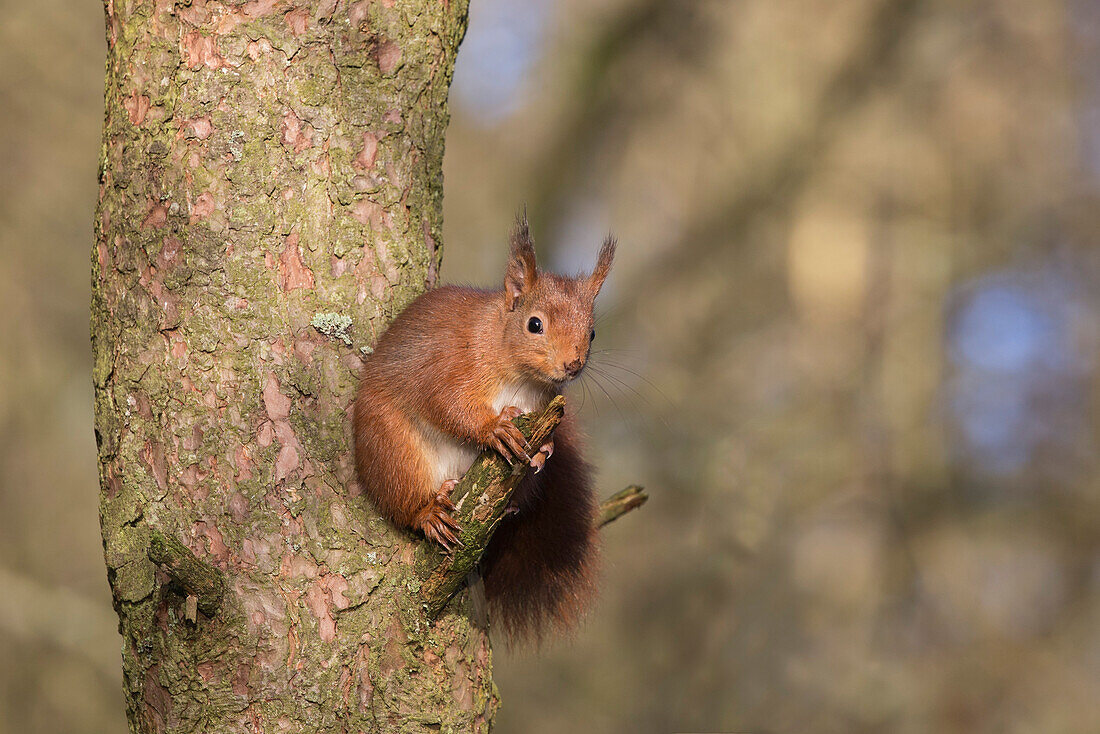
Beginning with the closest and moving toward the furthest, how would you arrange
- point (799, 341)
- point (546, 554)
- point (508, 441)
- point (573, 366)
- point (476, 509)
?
1. point (476, 509)
2. point (508, 441)
3. point (573, 366)
4. point (546, 554)
5. point (799, 341)

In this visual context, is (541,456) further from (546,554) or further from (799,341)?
(799,341)

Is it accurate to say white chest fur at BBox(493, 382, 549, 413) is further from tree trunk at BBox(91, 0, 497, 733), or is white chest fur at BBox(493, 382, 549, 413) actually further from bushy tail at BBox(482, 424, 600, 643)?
tree trunk at BBox(91, 0, 497, 733)

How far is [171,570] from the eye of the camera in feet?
5.56

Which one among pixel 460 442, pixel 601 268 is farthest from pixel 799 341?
pixel 460 442

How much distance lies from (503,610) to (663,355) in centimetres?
347

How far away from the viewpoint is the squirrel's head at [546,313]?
2.24 m

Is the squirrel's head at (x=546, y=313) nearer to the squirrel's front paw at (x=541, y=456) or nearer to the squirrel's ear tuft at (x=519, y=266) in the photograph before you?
the squirrel's ear tuft at (x=519, y=266)

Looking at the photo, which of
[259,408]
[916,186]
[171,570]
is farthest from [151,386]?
[916,186]

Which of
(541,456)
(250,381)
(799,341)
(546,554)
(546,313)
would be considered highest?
(799,341)

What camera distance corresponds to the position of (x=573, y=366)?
2215 mm

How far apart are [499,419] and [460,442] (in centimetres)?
21

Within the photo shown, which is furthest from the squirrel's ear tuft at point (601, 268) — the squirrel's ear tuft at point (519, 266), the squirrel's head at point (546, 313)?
the squirrel's ear tuft at point (519, 266)

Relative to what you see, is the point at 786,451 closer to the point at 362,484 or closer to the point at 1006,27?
the point at 1006,27

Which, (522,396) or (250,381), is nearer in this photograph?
(250,381)
